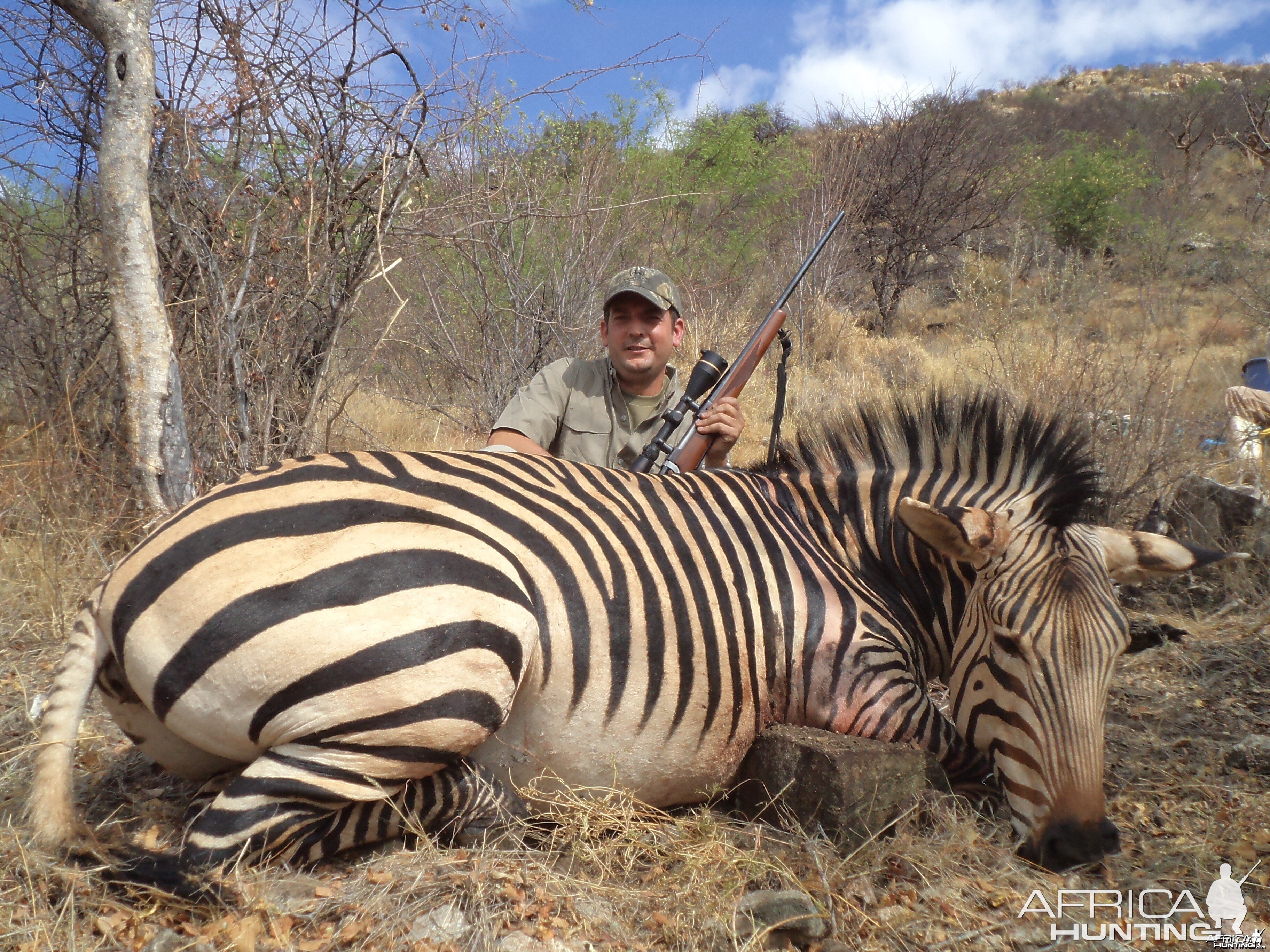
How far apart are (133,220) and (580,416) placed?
246 centimetres

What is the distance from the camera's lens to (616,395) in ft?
16.1

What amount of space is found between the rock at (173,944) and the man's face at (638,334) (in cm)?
336

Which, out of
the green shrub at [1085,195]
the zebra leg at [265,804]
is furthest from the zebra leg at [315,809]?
the green shrub at [1085,195]

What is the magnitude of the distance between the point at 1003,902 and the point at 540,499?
5.93 feet

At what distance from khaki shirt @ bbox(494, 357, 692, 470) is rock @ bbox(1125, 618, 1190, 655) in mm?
2439

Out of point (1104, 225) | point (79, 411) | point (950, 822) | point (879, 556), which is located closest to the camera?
point (950, 822)

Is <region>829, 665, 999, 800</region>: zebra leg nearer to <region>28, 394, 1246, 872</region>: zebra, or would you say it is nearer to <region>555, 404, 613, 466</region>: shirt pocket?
<region>28, 394, 1246, 872</region>: zebra

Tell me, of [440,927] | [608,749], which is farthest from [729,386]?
[440,927]

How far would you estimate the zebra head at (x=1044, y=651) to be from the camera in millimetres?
2330

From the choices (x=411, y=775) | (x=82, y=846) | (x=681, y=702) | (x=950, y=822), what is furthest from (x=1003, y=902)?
(x=82, y=846)

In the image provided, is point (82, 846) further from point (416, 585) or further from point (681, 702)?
point (681, 702)

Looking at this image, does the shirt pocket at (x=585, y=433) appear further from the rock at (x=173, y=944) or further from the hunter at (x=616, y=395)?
the rock at (x=173, y=944)

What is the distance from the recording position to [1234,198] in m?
24.6

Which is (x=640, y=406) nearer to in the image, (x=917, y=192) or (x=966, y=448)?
(x=966, y=448)
